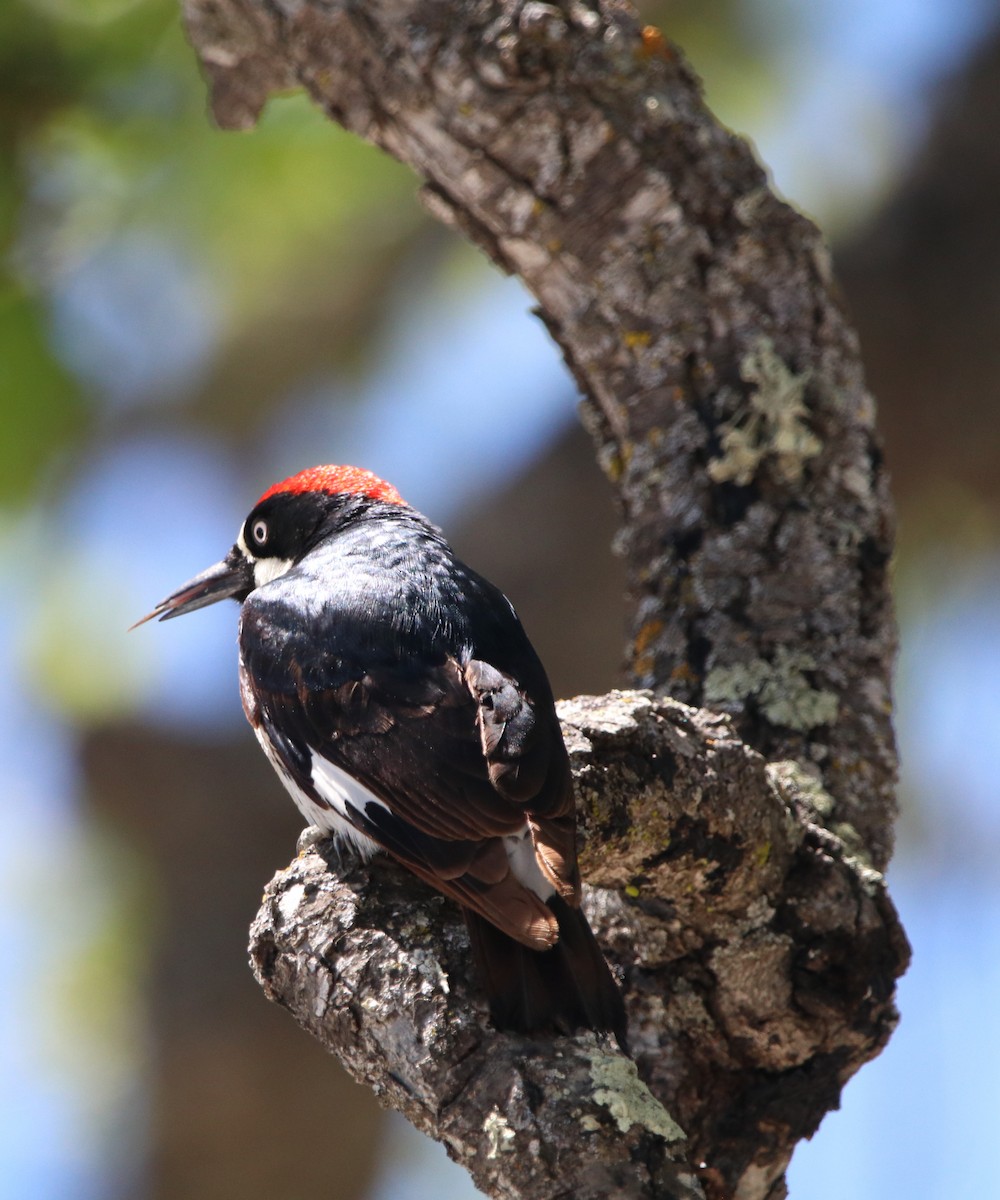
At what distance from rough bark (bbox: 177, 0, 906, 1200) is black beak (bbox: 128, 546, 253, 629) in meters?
0.89

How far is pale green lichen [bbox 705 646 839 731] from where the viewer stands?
8.24 feet

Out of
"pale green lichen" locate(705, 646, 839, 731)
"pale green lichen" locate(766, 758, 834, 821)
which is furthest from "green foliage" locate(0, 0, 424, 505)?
"pale green lichen" locate(766, 758, 834, 821)

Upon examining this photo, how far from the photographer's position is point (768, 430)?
9.11ft

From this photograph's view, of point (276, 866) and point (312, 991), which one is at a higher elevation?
point (276, 866)

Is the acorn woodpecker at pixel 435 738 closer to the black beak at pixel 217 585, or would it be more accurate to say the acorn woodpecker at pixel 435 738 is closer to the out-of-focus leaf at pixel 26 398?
the black beak at pixel 217 585

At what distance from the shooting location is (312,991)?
5.99 ft

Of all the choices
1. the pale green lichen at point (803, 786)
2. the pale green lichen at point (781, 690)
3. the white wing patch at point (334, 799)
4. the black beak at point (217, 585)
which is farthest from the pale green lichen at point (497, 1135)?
the black beak at point (217, 585)

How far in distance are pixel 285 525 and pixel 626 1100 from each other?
5.93 ft

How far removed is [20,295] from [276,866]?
2.03 m

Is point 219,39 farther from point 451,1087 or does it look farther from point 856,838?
point 451,1087

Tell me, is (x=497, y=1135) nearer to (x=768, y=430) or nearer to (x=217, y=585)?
(x=768, y=430)

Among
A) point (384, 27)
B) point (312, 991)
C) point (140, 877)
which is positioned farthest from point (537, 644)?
point (312, 991)

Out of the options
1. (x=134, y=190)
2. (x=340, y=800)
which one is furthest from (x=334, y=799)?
(x=134, y=190)

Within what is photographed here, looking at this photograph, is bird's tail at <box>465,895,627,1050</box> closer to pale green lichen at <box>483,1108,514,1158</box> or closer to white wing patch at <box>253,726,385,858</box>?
pale green lichen at <box>483,1108,514,1158</box>
